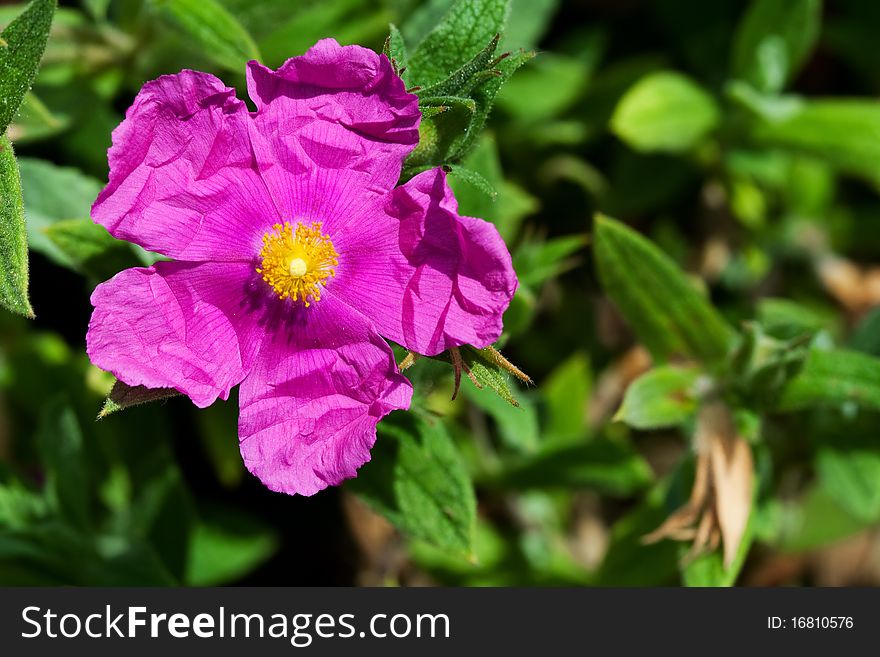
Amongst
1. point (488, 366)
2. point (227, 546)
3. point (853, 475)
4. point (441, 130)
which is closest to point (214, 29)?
point (441, 130)

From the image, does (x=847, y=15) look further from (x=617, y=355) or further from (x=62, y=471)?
(x=62, y=471)

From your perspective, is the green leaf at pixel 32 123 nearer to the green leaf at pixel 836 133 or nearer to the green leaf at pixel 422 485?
the green leaf at pixel 422 485

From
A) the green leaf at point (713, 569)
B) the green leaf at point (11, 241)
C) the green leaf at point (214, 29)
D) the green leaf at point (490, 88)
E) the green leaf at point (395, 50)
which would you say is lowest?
the green leaf at point (713, 569)

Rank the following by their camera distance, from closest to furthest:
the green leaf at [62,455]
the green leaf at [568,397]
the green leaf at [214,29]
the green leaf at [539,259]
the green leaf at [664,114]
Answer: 1. the green leaf at [214,29]
2. the green leaf at [539,259]
3. the green leaf at [62,455]
4. the green leaf at [664,114]
5. the green leaf at [568,397]

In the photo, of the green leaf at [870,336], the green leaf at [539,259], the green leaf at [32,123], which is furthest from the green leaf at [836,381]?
the green leaf at [32,123]

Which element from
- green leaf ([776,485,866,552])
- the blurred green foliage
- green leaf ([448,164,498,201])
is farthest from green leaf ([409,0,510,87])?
green leaf ([776,485,866,552])
